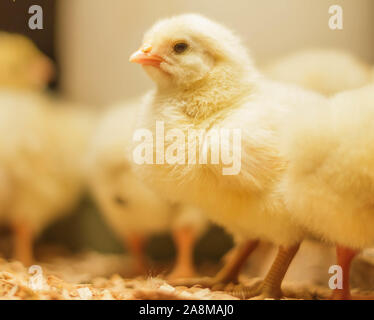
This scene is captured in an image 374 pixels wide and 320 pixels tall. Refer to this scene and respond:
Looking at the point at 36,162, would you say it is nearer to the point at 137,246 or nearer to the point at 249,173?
the point at 137,246

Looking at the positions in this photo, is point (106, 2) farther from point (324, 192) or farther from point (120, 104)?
point (324, 192)

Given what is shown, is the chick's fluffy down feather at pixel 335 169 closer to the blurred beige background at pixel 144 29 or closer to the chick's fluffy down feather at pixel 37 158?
the blurred beige background at pixel 144 29

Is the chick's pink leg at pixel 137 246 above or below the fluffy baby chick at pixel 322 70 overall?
below

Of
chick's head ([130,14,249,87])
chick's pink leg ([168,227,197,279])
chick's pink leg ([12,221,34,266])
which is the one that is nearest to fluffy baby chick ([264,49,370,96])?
chick's head ([130,14,249,87])

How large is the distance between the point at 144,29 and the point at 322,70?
688 millimetres

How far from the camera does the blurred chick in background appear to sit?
2.21 m

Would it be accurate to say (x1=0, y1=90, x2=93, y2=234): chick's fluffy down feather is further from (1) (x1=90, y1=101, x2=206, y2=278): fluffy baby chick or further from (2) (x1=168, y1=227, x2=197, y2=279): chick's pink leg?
(2) (x1=168, y1=227, x2=197, y2=279): chick's pink leg

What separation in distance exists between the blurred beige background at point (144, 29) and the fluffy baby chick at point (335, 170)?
0.36 metres

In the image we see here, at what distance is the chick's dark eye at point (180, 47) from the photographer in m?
1.43

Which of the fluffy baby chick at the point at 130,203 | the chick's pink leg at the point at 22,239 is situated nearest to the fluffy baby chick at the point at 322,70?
the fluffy baby chick at the point at 130,203

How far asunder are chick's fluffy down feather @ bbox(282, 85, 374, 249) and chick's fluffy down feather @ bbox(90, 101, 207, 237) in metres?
0.72

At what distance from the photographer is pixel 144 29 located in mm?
1631

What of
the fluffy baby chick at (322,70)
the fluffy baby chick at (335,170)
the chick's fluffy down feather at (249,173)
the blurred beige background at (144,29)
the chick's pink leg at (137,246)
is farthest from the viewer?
the chick's pink leg at (137,246)
